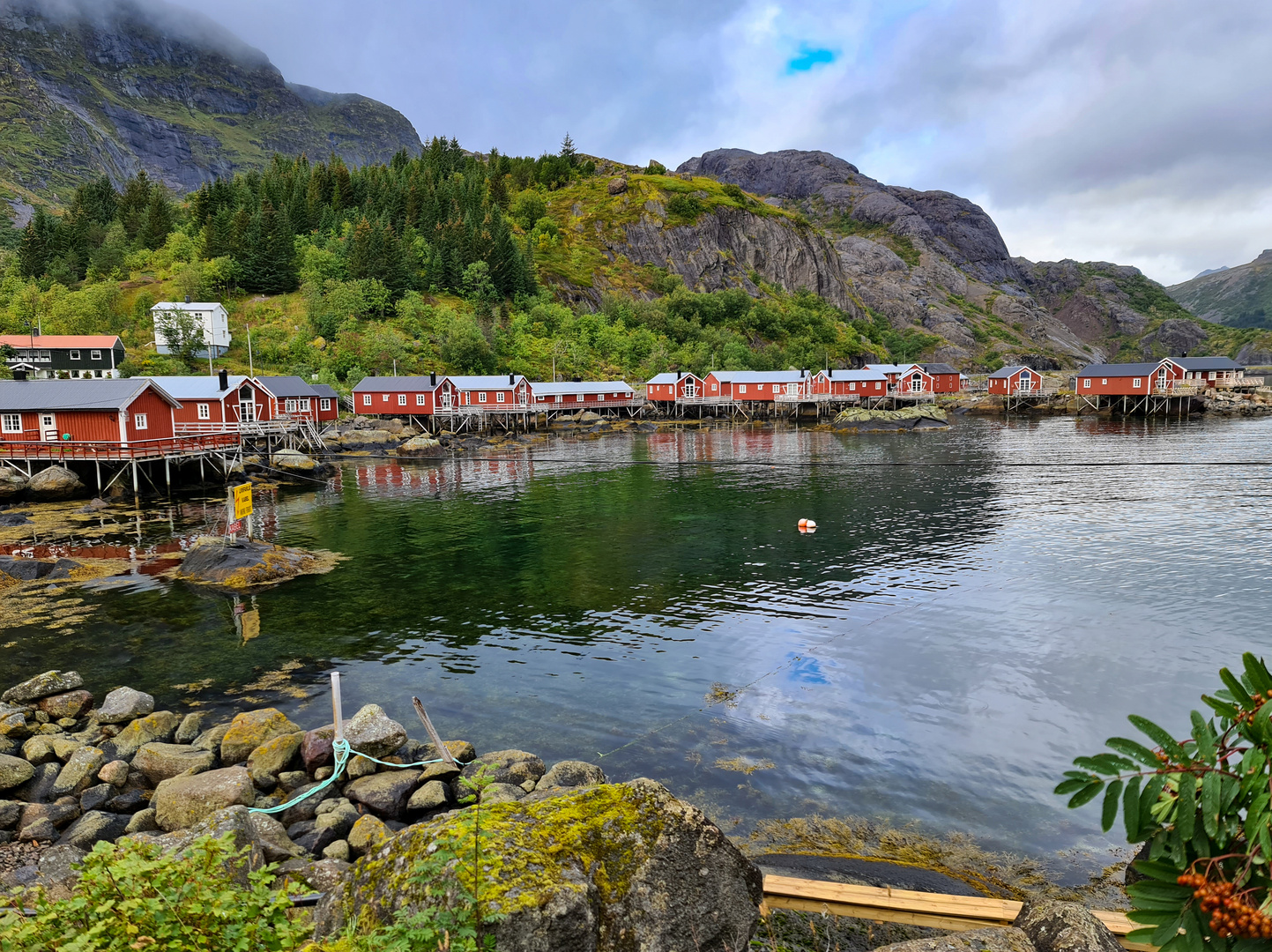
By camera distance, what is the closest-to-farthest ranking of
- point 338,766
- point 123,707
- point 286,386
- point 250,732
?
point 338,766
point 250,732
point 123,707
point 286,386

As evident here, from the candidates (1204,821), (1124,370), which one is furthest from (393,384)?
(1124,370)

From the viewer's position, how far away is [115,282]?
370 ft

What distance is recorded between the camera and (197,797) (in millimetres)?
11047

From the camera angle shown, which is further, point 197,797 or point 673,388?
point 673,388

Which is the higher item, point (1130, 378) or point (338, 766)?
point (1130, 378)

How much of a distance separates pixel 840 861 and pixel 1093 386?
118798mm

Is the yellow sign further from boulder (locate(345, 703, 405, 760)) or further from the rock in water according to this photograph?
the rock in water

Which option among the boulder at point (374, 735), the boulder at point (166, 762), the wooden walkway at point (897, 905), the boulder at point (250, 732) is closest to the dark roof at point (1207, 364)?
the wooden walkway at point (897, 905)

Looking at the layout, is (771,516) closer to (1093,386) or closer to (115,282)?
(1093,386)

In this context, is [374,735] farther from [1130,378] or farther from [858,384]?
[1130,378]

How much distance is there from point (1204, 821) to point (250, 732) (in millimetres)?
14255

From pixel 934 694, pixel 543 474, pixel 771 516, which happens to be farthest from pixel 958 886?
pixel 543 474

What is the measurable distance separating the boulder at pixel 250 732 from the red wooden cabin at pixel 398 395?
7805 centimetres

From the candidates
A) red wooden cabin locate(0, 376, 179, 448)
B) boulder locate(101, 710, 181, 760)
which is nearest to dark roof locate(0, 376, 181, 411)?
red wooden cabin locate(0, 376, 179, 448)
